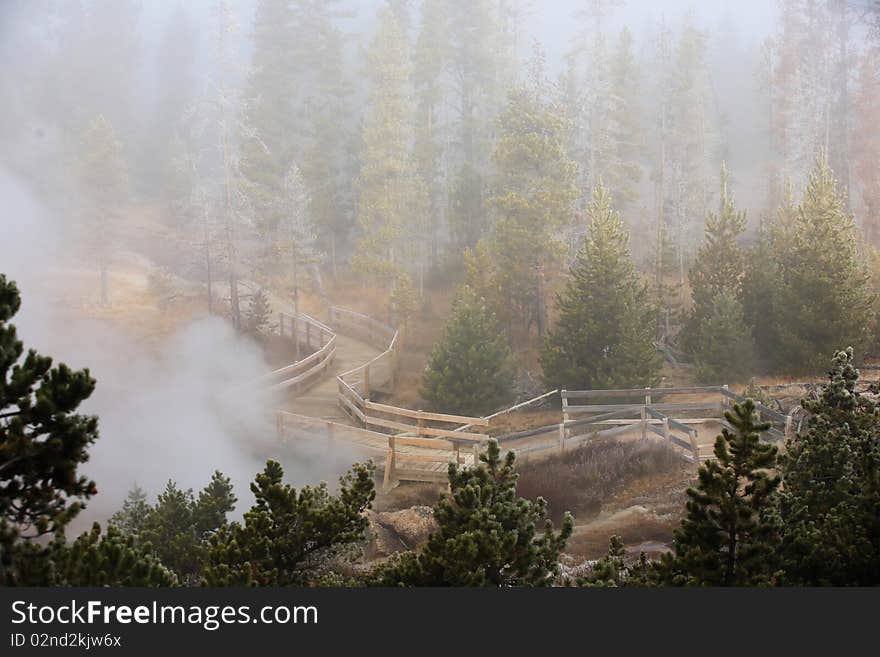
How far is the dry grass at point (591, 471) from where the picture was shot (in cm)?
1730

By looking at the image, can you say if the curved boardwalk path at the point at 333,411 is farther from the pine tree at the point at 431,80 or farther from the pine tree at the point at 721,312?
the pine tree at the point at 431,80

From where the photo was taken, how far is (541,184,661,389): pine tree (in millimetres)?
20469

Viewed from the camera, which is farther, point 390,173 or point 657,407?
point 390,173

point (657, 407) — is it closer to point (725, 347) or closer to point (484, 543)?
point (725, 347)

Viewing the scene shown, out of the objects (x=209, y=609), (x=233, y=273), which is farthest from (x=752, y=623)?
(x=233, y=273)

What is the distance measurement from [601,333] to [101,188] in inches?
710

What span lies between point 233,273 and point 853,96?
21781 mm

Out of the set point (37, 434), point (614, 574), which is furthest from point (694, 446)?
point (37, 434)

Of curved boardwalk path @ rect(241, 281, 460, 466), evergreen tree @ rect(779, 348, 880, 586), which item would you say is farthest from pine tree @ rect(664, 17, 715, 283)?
evergreen tree @ rect(779, 348, 880, 586)

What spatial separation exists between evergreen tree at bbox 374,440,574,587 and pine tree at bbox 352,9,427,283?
20.6 meters

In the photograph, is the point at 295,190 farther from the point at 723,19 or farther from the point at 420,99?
the point at 723,19

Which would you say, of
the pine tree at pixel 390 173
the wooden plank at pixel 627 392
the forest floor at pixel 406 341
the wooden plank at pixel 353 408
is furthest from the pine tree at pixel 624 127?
the wooden plank at pixel 353 408

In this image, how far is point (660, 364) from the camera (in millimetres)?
20719

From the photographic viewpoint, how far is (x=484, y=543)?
838 centimetres
